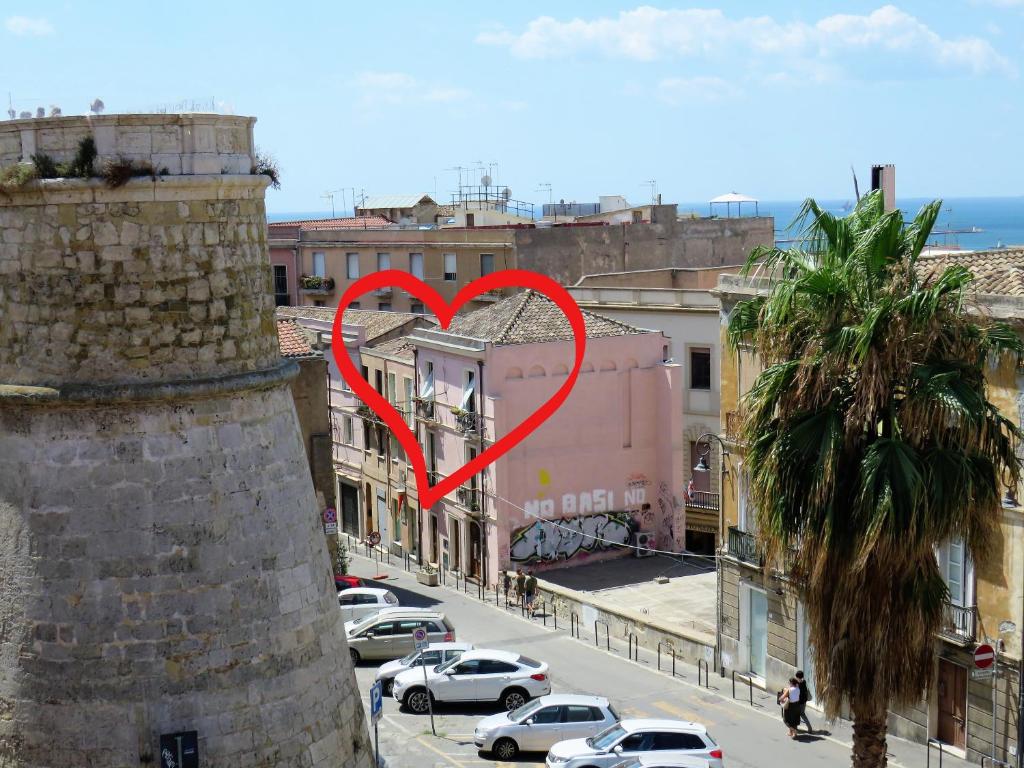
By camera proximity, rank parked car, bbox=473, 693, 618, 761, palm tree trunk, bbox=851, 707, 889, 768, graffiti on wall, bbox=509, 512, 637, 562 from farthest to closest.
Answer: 1. graffiti on wall, bbox=509, 512, 637, 562
2. parked car, bbox=473, 693, 618, 761
3. palm tree trunk, bbox=851, 707, 889, 768

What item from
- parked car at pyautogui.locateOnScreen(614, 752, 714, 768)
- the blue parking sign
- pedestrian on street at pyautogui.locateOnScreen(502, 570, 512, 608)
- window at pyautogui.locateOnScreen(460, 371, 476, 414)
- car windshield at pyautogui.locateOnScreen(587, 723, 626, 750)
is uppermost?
window at pyautogui.locateOnScreen(460, 371, 476, 414)

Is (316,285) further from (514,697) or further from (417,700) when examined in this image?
(514,697)

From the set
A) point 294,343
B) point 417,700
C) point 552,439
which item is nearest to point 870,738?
point 417,700

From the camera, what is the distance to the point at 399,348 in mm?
A: 56094

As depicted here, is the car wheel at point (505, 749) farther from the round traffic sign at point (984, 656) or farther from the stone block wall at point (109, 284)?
the stone block wall at point (109, 284)

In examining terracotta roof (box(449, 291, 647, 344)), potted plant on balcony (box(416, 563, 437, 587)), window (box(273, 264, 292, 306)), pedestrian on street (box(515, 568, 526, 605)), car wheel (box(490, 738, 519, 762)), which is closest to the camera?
car wheel (box(490, 738, 519, 762))

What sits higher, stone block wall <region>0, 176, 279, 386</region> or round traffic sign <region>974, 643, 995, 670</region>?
stone block wall <region>0, 176, 279, 386</region>

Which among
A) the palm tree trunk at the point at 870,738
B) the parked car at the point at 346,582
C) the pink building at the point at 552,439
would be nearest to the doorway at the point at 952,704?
the palm tree trunk at the point at 870,738

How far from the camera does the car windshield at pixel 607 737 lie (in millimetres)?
26422

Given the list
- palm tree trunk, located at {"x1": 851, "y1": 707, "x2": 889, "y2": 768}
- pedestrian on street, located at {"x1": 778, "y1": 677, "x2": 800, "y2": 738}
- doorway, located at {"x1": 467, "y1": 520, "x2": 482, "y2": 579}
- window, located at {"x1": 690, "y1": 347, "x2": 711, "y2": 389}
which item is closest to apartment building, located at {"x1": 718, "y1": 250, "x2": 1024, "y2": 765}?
pedestrian on street, located at {"x1": 778, "y1": 677, "x2": 800, "y2": 738}

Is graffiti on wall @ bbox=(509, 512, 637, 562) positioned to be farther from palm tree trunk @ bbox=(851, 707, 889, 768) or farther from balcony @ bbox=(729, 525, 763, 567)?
palm tree trunk @ bbox=(851, 707, 889, 768)

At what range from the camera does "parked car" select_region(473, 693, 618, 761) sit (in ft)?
94.0

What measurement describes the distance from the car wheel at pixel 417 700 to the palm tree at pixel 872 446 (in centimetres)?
1608

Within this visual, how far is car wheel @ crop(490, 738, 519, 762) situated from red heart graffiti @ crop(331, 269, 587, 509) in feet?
48.8
